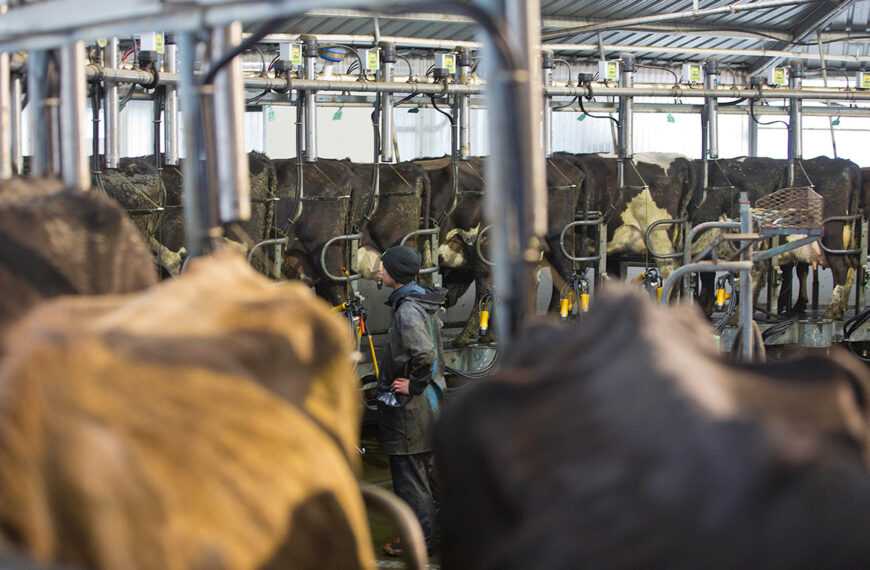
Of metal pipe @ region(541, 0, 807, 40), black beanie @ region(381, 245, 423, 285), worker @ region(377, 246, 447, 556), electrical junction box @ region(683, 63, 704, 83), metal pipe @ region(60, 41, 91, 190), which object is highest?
metal pipe @ region(541, 0, 807, 40)

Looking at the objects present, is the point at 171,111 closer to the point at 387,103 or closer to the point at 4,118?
the point at 387,103

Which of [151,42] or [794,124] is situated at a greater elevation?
[151,42]

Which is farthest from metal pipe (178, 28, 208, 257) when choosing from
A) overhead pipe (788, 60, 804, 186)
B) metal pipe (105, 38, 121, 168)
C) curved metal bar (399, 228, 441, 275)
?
overhead pipe (788, 60, 804, 186)

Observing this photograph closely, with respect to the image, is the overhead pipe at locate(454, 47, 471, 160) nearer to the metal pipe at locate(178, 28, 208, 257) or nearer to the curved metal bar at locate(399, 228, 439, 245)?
the curved metal bar at locate(399, 228, 439, 245)

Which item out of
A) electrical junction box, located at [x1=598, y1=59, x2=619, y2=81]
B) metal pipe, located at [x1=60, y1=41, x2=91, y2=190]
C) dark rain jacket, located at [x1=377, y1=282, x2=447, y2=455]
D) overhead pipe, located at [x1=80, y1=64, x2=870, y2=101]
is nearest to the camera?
metal pipe, located at [x1=60, y1=41, x2=91, y2=190]

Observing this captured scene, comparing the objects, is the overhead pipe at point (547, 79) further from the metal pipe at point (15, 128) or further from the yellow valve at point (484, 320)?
the metal pipe at point (15, 128)

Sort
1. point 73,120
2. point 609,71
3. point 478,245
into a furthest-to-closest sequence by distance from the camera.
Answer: point 609,71, point 478,245, point 73,120

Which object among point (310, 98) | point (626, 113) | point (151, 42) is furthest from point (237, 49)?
point (626, 113)

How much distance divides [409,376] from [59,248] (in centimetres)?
421

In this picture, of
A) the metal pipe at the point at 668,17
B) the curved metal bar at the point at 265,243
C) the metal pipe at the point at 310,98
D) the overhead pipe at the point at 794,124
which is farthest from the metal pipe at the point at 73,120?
the overhead pipe at the point at 794,124

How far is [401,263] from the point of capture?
600 centimetres

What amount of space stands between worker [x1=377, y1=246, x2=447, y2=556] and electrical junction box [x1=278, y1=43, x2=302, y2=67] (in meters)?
2.75

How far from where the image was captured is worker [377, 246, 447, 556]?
5.82 metres

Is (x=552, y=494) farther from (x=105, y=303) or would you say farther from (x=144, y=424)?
(x=105, y=303)
